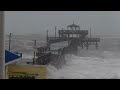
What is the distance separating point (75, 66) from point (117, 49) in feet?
2.08

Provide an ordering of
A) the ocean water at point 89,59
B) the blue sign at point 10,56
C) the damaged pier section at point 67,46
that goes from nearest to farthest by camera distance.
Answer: the blue sign at point 10,56 < the ocean water at point 89,59 < the damaged pier section at point 67,46

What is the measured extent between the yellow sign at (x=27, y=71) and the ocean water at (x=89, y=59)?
103 mm

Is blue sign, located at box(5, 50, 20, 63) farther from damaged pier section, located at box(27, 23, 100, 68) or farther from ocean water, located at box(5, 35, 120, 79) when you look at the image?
damaged pier section, located at box(27, 23, 100, 68)

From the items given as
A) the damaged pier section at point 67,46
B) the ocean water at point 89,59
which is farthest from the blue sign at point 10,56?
the damaged pier section at point 67,46

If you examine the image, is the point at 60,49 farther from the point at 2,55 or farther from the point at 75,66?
the point at 2,55

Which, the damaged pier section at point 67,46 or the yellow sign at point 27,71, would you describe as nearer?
the yellow sign at point 27,71

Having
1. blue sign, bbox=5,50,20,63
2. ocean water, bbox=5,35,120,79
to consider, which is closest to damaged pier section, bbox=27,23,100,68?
ocean water, bbox=5,35,120,79

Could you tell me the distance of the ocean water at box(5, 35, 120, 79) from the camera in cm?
360

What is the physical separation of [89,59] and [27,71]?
88 centimetres

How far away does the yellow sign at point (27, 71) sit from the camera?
3.43 meters

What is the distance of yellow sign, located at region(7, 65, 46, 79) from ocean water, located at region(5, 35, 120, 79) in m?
0.10

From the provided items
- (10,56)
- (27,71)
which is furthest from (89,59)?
(10,56)

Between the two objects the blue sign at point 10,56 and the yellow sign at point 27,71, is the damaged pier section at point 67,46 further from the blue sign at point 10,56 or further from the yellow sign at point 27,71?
the blue sign at point 10,56
